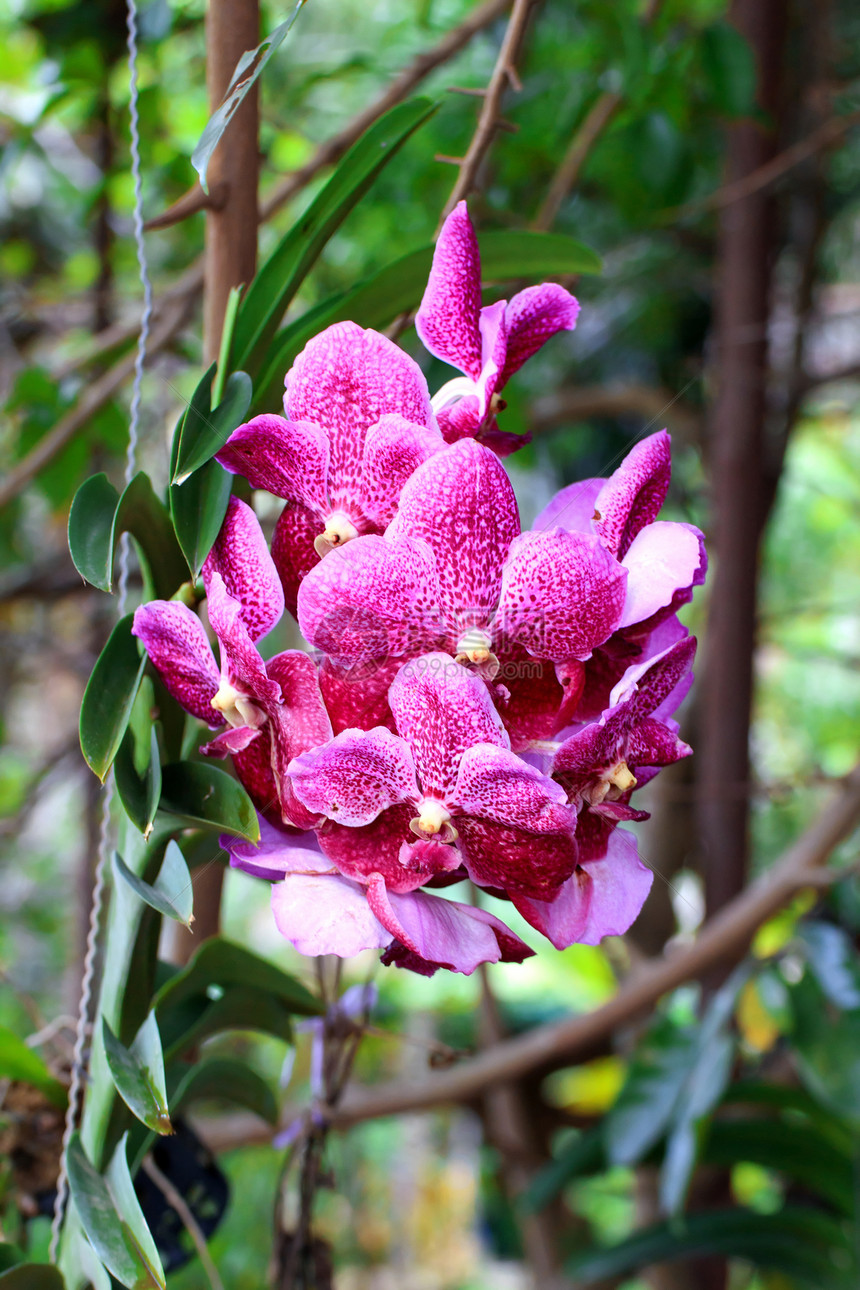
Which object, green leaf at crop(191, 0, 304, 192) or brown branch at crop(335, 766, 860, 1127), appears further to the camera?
brown branch at crop(335, 766, 860, 1127)

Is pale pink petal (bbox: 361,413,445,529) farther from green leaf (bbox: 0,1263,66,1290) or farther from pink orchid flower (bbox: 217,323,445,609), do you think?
green leaf (bbox: 0,1263,66,1290)

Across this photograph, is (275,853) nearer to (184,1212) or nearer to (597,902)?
(597,902)

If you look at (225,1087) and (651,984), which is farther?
(651,984)

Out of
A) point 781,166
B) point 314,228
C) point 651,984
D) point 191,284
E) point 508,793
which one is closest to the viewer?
point 508,793

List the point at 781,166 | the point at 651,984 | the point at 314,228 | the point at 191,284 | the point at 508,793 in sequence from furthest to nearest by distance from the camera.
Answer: the point at 651,984
the point at 781,166
the point at 191,284
the point at 314,228
the point at 508,793

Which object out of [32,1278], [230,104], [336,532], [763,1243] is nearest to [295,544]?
[336,532]

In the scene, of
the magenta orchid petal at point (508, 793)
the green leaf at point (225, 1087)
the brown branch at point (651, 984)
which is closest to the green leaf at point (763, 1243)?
the brown branch at point (651, 984)

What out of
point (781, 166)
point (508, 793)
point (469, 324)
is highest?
point (781, 166)

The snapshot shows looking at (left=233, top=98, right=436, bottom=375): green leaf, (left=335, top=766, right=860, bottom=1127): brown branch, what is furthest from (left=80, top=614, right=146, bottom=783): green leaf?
(left=335, top=766, right=860, bottom=1127): brown branch
